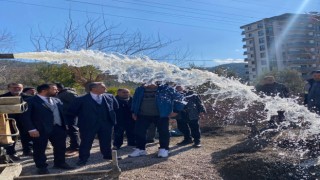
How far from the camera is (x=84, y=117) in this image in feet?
24.9

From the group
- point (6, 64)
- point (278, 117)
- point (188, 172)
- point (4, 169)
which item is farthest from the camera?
point (6, 64)

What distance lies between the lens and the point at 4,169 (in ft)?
13.9

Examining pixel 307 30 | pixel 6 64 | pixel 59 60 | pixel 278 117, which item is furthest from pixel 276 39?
pixel 59 60

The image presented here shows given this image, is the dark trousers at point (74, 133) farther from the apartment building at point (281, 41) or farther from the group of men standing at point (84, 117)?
the apartment building at point (281, 41)

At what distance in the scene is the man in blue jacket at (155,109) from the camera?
7.97m

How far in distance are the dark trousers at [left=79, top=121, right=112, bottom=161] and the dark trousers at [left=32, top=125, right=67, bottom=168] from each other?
1.48 ft

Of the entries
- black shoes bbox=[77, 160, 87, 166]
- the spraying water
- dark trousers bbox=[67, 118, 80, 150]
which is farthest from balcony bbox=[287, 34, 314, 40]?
black shoes bbox=[77, 160, 87, 166]

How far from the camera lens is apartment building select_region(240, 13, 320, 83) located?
195ft

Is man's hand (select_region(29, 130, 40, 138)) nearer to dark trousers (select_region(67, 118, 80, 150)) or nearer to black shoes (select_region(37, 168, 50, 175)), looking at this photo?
black shoes (select_region(37, 168, 50, 175))

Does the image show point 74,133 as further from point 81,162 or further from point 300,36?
point 300,36

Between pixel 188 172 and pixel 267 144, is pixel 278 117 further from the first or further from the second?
pixel 188 172

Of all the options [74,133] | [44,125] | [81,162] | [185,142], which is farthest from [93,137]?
[185,142]

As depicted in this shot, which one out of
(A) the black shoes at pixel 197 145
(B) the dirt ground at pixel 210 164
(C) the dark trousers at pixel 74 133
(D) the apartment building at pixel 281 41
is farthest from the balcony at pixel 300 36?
(C) the dark trousers at pixel 74 133

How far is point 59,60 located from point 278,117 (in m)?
5.89
